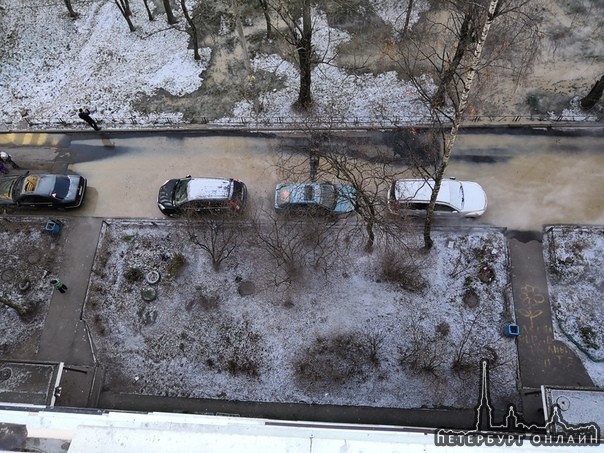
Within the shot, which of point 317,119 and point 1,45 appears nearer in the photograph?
point 317,119

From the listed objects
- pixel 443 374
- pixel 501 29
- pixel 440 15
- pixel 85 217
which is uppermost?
pixel 440 15

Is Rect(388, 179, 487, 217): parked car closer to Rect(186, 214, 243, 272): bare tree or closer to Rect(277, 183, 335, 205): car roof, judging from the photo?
Rect(277, 183, 335, 205): car roof

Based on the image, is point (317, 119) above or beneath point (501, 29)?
beneath

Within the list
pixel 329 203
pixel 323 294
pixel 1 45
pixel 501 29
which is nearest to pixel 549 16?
pixel 501 29

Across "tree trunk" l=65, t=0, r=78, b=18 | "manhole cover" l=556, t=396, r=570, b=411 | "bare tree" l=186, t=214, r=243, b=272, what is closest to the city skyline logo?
"manhole cover" l=556, t=396, r=570, b=411

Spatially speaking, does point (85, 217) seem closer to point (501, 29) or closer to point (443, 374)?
point (443, 374)

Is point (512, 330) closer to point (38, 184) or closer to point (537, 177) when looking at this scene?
point (537, 177)
